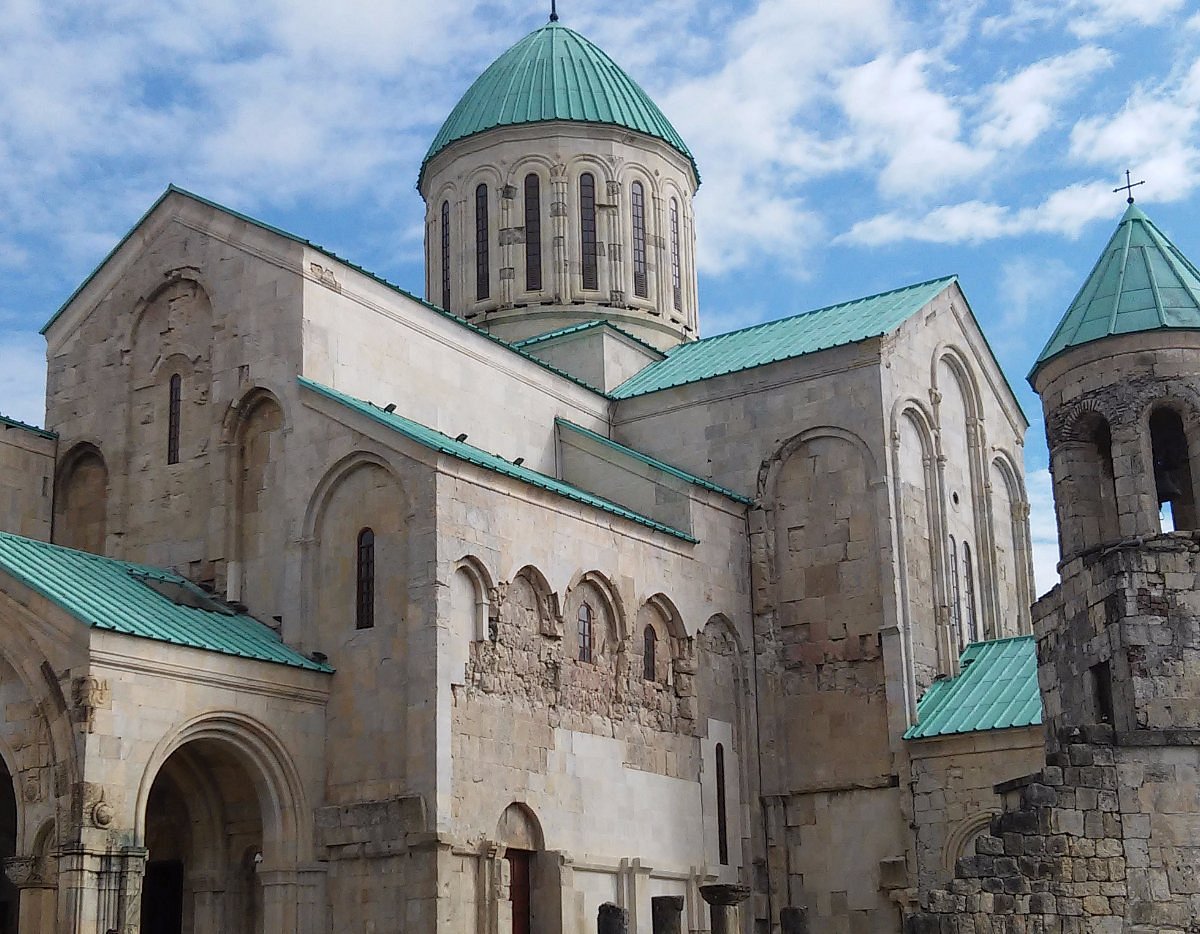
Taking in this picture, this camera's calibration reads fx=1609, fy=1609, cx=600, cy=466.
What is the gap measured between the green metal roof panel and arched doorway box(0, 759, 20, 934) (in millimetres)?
10359

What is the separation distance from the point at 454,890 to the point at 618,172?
645 inches

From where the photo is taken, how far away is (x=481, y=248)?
3123 centimetres

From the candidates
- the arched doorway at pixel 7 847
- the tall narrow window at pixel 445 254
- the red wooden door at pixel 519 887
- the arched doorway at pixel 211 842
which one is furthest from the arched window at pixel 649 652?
the tall narrow window at pixel 445 254

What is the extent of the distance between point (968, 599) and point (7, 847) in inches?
612

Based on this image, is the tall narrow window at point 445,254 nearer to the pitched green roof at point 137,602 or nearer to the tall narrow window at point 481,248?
the tall narrow window at point 481,248

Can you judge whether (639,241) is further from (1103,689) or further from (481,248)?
(1103,689)

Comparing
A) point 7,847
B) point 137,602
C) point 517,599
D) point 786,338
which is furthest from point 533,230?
point 7,847

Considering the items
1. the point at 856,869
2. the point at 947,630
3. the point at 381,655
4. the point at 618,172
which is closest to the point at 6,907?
the point at 381,655

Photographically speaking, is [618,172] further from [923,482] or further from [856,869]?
[856,869]

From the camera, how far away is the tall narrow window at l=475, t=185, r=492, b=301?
102 feet

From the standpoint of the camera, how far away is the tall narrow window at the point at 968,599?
27.0 meters

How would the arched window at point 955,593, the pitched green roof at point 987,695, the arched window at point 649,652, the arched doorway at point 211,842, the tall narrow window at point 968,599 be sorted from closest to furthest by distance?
1. the arched doorway at point 211,842
2. the pitched green roof at point 987,695
3. the arched window at point 649,652
4. the arched window at point 955,593
5. the tall narrow window at point 968,599

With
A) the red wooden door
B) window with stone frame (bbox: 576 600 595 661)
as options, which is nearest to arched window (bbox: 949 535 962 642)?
window with stone frame (bbox: 576 600 595 661)

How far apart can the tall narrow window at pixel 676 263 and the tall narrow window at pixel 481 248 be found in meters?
3.74
